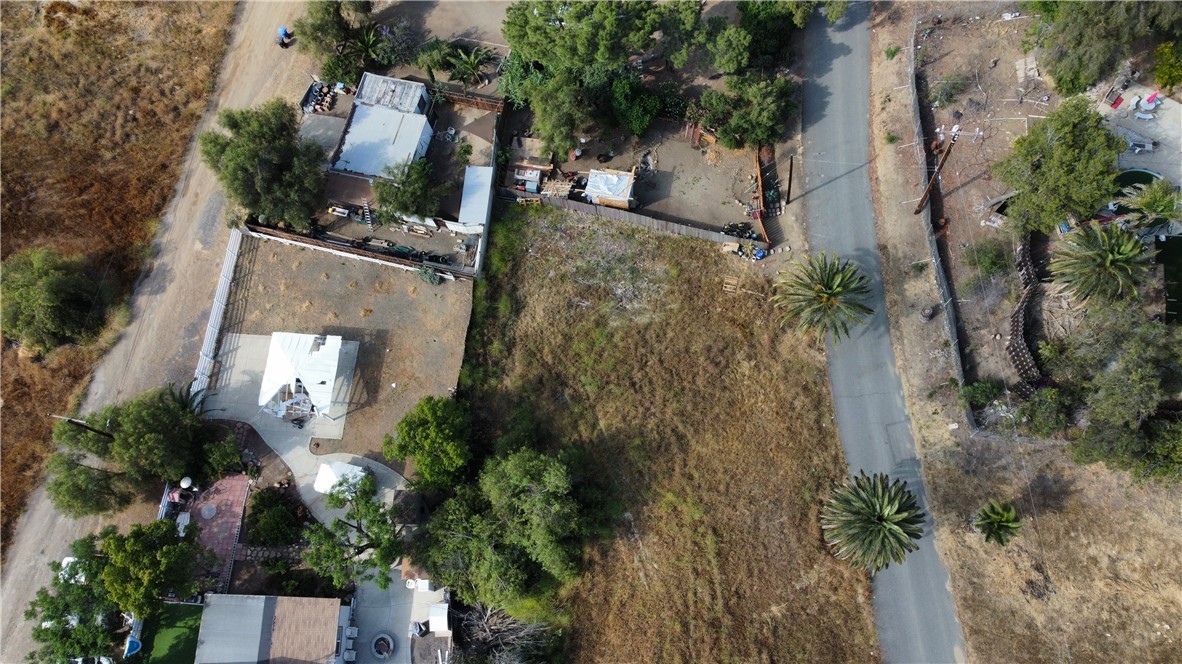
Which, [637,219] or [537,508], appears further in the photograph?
[637,219]

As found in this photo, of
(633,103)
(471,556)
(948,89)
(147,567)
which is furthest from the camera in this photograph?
(633,103)

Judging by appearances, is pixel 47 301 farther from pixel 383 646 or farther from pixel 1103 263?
pixel 1103 263

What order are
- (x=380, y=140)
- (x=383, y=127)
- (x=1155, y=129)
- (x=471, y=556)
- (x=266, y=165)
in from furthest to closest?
(x=383, y=127)
(x=380, y=140)
(x=266, y=165)
(x=1155, y=129)
(x=471, y=556)

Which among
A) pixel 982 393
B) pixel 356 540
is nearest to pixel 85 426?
pixel 356 540

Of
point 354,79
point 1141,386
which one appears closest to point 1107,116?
point 1141,386

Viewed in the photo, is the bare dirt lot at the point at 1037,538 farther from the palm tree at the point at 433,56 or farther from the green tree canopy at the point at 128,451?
the green tree canopy at the point at 128,451

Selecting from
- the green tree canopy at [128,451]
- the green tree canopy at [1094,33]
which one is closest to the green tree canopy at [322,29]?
the green tree canopy at [128,451]

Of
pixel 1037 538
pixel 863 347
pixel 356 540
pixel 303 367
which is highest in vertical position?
pixel 863 347
